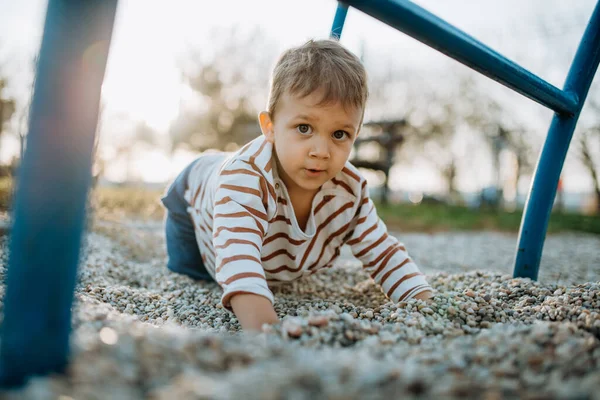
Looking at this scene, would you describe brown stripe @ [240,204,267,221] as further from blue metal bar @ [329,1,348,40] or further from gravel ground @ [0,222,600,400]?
blue metal bar @ [329,1,348,40]

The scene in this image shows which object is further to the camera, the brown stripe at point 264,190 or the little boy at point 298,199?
the brown stripe at point 264,190

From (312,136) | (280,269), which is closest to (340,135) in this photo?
(312,136)

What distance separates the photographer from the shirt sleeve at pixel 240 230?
125 centimetres

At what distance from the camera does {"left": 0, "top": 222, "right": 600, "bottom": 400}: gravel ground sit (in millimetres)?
639

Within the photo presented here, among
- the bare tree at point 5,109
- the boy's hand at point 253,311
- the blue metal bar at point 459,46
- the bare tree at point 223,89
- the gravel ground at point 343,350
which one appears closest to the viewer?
the gravel ground at point 343,350

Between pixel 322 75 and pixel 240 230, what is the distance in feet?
1.92

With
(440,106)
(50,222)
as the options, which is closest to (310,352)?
(50,222)

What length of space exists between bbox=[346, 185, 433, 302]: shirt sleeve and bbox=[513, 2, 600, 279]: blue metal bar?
520 mm

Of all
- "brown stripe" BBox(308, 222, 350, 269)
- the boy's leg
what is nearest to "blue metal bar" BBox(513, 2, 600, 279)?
"brown stripe" BBox(308, 222, 350, 269)

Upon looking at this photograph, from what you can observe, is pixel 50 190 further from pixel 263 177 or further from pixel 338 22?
pixel 338 22

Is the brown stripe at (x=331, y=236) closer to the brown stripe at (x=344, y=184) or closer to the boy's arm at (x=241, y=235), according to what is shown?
the brown stripe at (x=344, y=184)

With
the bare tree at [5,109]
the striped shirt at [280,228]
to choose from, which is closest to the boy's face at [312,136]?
the striped shirt at [280,228]

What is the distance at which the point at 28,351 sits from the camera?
2.22ft

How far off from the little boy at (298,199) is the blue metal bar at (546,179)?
565 millimetres
